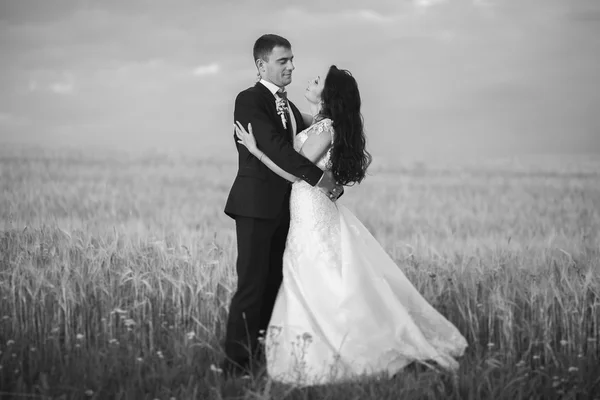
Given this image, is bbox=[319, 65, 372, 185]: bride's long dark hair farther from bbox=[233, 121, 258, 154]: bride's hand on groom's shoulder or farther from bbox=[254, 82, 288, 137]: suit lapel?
bbox=[233, 121, 258, 154]: bride's hand on groom's shoulder

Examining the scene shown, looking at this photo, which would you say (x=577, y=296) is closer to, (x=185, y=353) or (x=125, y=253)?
(x=185, y=353)

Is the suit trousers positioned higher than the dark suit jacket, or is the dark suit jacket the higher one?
the dark suit jacket

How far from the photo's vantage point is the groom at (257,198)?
3.23 meters

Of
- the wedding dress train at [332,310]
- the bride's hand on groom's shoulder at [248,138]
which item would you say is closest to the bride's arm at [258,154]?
the bride's hand on groom's shoulder at [248,138]

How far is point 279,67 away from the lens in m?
3.27

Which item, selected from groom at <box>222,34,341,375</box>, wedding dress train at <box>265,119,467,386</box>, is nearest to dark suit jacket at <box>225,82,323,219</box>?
groom at <box>222,34,341,375</box>

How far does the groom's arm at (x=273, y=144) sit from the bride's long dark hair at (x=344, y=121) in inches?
5.0

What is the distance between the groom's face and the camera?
3250mm

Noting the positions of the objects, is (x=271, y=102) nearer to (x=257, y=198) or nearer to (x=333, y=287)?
(x=257, y=198)

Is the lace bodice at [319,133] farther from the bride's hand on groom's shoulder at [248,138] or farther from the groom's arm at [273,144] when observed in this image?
the bride's hand on groom's shoulder at [248,138]

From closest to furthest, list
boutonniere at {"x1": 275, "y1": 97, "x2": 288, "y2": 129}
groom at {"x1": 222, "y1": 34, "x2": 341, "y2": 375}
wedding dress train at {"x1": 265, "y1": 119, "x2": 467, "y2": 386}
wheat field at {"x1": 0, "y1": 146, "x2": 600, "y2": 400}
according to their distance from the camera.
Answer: wheat field at {"x1": 0, "y1": 146, "x2": 600, "y2": 400} < wedding dress train at {"x1": 265, "y1": 119, "x2": 467, "y2": 386} < groom at {"x1": 222, "y1": 34, "x2": 341, "y2": 375} < boutonniere at {"x1": 275, "y1": 97, "x2": 288, "y2": 129}

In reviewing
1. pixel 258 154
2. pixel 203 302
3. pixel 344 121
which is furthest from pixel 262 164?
pixel 203 302

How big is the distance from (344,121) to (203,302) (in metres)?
1.34

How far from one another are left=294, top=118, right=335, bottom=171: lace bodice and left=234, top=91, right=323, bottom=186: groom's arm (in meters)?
0.10
